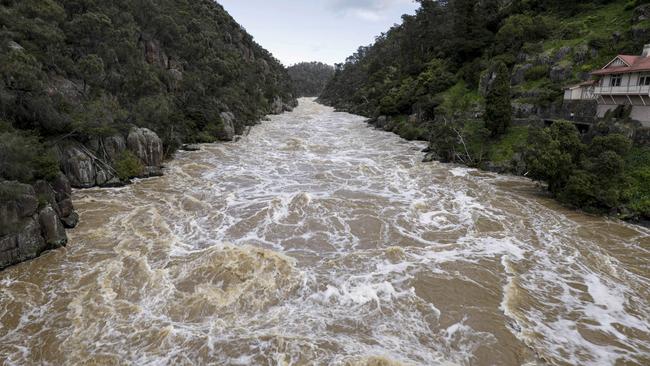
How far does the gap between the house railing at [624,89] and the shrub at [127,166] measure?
35956 millimetres

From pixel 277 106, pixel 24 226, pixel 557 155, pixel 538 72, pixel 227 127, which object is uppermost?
pixel 538 72

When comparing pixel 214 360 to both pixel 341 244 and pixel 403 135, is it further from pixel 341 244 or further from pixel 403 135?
pixel 403 135

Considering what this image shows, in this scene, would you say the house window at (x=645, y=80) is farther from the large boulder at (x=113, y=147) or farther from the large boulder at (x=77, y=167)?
the large boulder at (x=77, y=167)

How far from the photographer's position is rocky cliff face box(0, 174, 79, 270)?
1330cm

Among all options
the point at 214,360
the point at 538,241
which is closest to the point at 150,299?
the point at 214,360

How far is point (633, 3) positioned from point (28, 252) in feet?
190

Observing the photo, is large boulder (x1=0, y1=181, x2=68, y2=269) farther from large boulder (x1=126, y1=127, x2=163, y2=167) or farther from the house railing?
the house railing

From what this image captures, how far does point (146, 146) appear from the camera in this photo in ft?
90.4

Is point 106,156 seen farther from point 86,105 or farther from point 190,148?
point 190,148

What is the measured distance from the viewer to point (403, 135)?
4797cm

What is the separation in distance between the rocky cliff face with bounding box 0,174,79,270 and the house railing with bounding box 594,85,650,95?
36.0 m

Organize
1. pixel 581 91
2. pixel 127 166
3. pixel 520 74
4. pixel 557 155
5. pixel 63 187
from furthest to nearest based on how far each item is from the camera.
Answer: pixel 520 74, pixel 581 91, pixel 127 166, pixel 557 155, pixel 63 187

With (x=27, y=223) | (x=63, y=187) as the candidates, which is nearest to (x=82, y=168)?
(x=63, y=187)

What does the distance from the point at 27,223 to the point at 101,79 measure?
23.4 meters
